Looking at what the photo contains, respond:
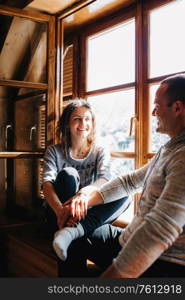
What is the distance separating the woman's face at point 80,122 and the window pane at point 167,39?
45 centimetres

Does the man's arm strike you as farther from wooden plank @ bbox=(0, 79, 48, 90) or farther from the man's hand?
wooden plank @ bbox=(0, 79, 48, 90)

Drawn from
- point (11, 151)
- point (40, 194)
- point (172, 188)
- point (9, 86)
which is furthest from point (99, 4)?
point (172, 188)

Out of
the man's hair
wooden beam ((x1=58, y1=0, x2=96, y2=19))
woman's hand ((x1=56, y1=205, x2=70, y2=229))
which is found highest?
wooden beam ((x1=58, y1=0, x2=96, y2=19))

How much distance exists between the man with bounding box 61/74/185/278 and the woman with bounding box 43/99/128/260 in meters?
0.05

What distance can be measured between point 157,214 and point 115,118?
4.17 feet

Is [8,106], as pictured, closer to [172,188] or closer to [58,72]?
[58,72]

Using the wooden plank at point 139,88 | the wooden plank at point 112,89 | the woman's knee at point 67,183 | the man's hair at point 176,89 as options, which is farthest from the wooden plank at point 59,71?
the man's hair at point 176,89

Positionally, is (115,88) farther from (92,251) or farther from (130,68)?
(92,251)

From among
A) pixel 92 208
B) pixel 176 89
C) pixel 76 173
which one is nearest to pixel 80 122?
pixel 76 173

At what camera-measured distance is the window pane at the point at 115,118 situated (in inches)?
79.7

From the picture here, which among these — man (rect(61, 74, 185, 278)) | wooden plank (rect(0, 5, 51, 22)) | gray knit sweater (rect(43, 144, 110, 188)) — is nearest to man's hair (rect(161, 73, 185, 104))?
man (rect(61, 74, 185, 278))

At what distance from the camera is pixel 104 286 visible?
1.11m

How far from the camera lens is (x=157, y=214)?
97 cm

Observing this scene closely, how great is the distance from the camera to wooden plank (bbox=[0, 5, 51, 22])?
198cm
